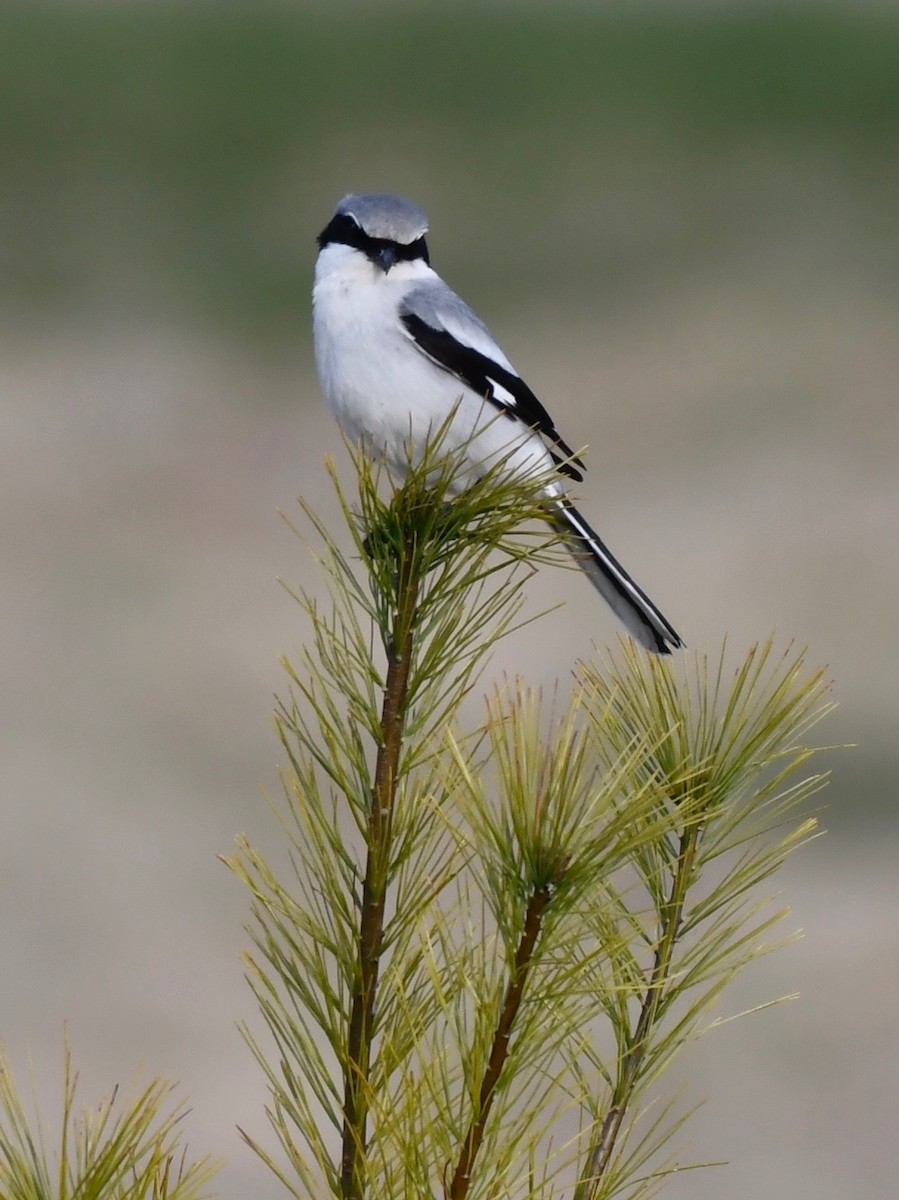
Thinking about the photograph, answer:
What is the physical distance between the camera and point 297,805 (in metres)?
1.08

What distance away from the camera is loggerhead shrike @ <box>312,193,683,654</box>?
1824mm

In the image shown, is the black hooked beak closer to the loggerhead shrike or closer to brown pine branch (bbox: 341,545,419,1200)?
the loggerhead shrike

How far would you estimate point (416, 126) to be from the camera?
7.43 meters

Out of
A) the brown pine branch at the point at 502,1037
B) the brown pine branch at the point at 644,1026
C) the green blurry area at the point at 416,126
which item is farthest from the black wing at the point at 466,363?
the green blurry area at the point at 416,126

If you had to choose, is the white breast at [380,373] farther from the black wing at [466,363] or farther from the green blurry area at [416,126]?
the green blurry area at [416,126]

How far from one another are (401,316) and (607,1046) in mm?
2940

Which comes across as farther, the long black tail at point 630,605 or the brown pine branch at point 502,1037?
the long black tail at point 630,605

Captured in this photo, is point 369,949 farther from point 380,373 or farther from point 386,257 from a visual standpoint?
point 386,257

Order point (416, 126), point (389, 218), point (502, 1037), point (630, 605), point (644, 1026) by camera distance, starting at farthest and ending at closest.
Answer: point (416, 126) < point (389, 218) < point (630, 605) < point (644, 1026) < point (502, 1037)

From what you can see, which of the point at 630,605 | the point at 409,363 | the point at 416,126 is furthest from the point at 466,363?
the point at 416,126

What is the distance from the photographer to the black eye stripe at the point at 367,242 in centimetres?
201

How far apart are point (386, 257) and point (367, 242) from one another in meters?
0.04

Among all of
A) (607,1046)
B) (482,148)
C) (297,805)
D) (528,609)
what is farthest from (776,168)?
(297,805)

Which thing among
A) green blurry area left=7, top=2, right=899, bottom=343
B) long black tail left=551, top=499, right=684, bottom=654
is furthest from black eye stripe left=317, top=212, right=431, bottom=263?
green blurry area left=7, top=2, right=899, bottom=343
